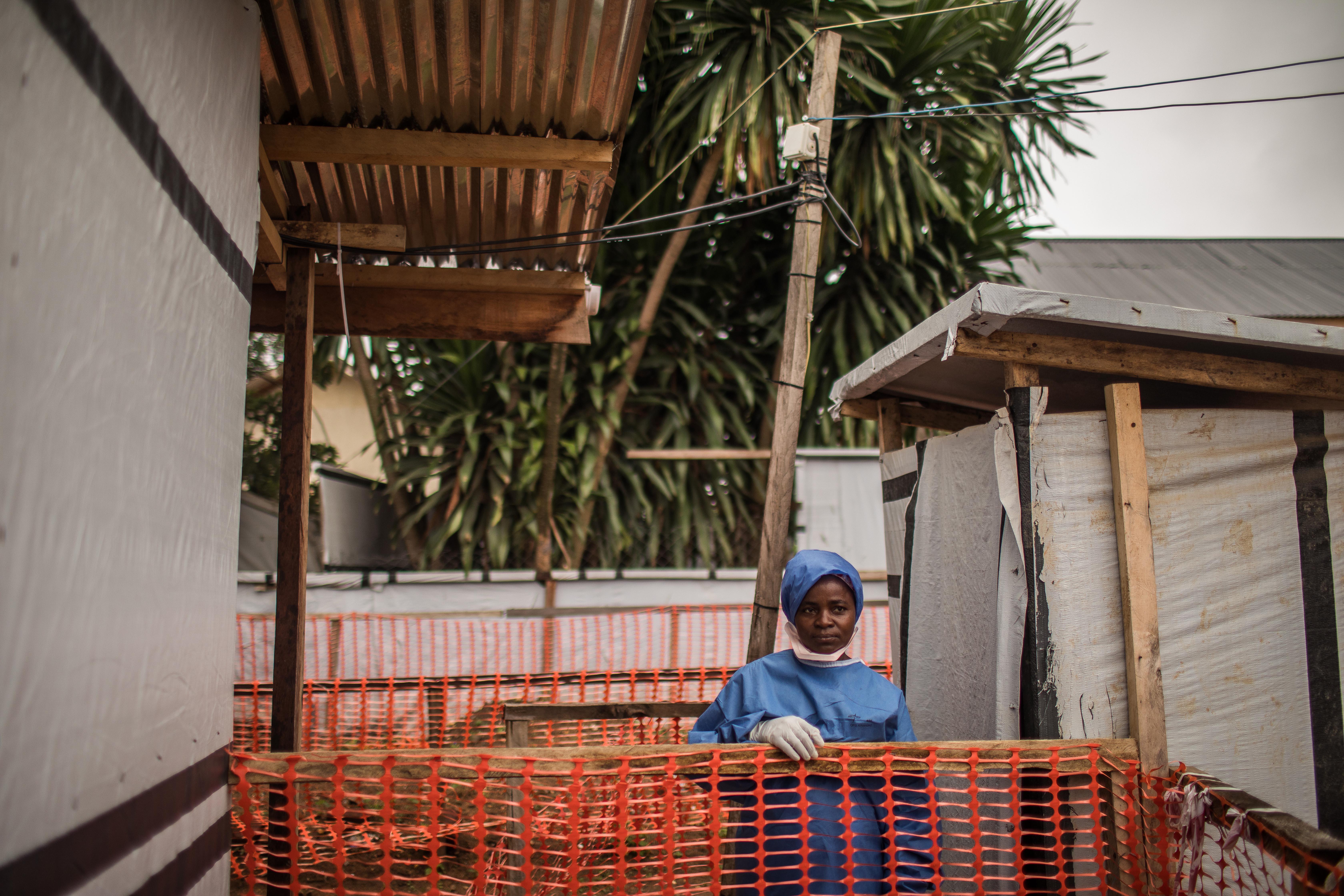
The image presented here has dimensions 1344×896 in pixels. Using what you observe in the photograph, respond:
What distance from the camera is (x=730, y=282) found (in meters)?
8.19

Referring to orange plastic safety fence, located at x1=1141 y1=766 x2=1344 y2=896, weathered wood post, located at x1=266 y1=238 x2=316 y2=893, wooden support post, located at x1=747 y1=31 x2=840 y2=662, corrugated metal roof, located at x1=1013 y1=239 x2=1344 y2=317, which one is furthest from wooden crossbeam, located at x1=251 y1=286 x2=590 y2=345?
corrugated metal roof, located at x1=1013 y1=239 x2=1344 y2=317

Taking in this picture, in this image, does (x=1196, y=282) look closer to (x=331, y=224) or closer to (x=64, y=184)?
(x=331, y=224)

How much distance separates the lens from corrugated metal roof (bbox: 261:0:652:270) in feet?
7.25

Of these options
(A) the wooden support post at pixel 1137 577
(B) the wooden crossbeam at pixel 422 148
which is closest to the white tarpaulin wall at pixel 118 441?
(B) the wooden crossbeam at pixel 422 148

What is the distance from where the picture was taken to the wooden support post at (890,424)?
3.71m

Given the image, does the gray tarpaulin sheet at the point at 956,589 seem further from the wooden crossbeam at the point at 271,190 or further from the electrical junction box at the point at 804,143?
the wooden crossbeam at the point at 271,190

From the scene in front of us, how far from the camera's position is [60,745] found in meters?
1.16

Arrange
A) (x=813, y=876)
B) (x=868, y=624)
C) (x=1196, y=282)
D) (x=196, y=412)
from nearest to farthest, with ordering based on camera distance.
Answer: (x=196, y=412)
(x=813, y=876)
(x=868, y=624)
(x=1196, y=282)

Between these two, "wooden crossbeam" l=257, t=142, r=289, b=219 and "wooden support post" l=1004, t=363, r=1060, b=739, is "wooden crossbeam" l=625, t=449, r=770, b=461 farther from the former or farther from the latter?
"wooden support post" l=1004, t=363, r=1060, b=739

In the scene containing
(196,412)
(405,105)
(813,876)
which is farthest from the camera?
(405,105)

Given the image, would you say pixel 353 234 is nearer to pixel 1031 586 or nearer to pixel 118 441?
pixel 118 441

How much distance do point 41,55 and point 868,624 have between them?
585cm

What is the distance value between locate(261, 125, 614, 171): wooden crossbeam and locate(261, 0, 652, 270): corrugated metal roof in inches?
1.6

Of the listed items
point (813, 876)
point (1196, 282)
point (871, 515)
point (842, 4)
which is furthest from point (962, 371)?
point (1196, 282)
